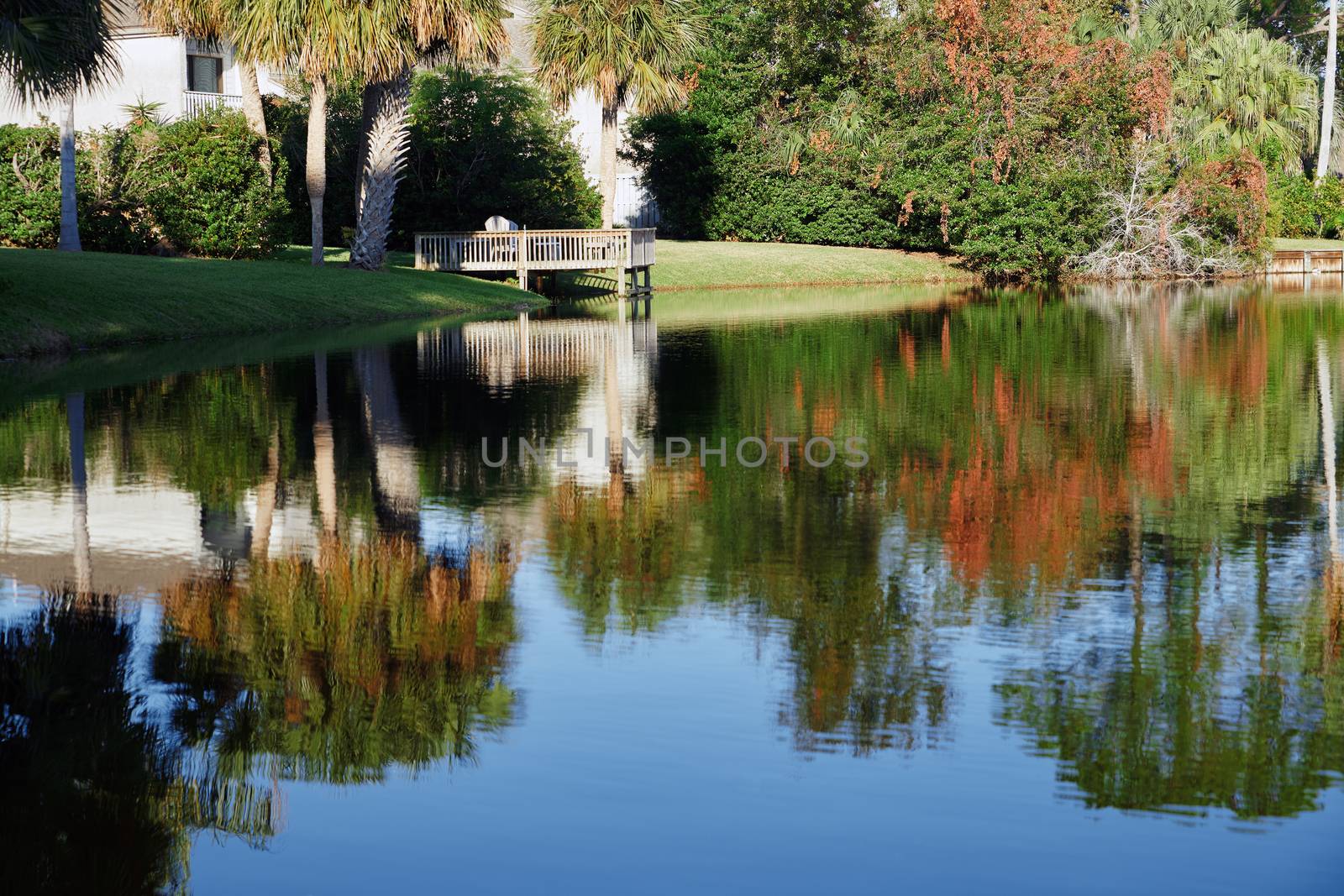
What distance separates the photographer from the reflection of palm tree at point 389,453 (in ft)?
33.5

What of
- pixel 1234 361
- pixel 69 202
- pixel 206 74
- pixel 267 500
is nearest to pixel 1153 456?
pixel 267 500

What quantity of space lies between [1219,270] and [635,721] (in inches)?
1697

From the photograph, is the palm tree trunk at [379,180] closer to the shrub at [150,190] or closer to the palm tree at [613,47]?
the shrub at [150,190]

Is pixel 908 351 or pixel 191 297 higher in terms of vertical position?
pixel 191 297

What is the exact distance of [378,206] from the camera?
35406 millimetres

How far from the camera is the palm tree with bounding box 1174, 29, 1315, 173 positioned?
5712 centimetres

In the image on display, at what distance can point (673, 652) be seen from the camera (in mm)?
6988

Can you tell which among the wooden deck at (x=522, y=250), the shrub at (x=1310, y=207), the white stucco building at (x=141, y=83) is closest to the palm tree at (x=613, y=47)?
the wooden deck at (x=522, y=250)

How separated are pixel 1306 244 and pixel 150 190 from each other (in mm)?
39163

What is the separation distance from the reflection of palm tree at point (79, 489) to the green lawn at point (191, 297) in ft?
A: 18.5

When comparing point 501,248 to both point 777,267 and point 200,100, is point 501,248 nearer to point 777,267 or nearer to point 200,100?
point 200,100

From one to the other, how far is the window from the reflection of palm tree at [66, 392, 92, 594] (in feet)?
95.1

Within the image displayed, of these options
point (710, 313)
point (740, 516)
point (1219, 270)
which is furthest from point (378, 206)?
point (740, 516)

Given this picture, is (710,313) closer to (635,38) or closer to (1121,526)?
(635,38)
